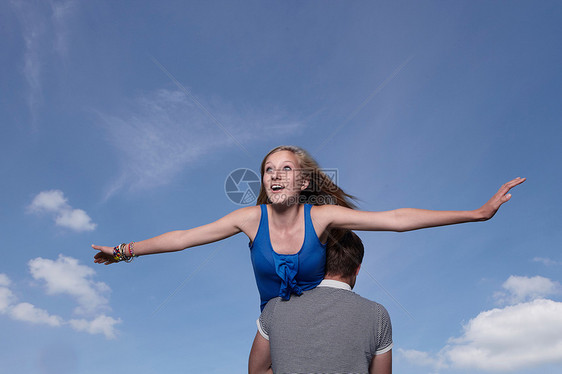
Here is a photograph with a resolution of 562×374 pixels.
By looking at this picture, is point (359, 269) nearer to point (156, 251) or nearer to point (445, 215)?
point (445, 215)

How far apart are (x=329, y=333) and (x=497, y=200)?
75.0 inches

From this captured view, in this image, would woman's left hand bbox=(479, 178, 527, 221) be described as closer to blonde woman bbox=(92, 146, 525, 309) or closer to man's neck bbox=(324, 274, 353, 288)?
blonde woman bbox=(92, 146, 525, 309)

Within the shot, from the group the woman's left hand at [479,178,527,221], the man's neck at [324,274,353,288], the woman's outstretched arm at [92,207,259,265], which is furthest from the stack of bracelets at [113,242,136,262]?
the woman's left hand at [479,178,527,221]

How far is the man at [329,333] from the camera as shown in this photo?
12.6ft

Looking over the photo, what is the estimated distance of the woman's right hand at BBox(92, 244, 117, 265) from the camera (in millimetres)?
5127

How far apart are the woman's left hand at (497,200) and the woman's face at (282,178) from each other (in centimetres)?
178

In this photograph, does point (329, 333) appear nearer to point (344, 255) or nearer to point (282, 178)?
point (344, 255)

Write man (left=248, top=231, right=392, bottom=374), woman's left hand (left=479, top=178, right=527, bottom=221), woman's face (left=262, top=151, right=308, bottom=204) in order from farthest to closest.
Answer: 1. woman's face (left=262, top=151, right=308, bottom=204)
2. woman's left hand (left=479, top=178, right=527, bottom=221)
3. man (left=248, top=231, right=392, bottom=374)

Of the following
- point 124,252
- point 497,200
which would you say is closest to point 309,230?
point 497,200

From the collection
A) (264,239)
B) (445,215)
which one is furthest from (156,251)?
(445,215)

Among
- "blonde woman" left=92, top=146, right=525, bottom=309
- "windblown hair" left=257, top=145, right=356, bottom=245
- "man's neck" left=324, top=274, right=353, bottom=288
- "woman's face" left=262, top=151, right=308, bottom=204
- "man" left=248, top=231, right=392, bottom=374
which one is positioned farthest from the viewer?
"windblown hair" left=257, top=145, right=356, bottom=245

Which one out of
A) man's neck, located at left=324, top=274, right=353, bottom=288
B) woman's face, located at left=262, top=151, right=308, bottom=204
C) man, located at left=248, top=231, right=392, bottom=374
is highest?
woman's face, located at left=262, top=151, right=308, bottom=204

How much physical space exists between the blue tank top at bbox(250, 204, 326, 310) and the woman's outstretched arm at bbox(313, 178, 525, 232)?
0.20 m

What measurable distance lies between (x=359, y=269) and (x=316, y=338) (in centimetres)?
103
